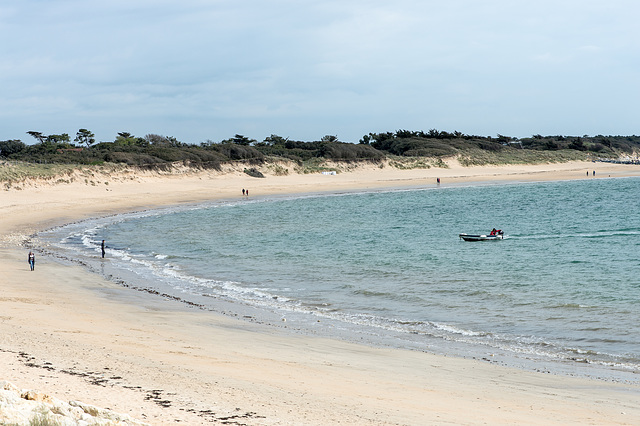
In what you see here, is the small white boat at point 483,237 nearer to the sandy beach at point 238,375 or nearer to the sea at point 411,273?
the sea at point 411,273

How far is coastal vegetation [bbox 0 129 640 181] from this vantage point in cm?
7000

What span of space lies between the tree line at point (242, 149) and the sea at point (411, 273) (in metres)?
22.1

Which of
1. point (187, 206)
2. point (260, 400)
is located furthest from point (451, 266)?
point (187, 206)

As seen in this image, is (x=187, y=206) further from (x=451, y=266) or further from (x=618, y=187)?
(x=618, y=187)

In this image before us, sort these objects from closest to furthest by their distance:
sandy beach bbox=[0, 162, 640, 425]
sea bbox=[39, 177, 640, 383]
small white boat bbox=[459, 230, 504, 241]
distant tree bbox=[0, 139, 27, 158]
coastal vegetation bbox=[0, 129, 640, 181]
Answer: sandy beach bbox=[0, 162, 640, 425] < sea bbox=[39, 177, 640, 383] < small white boat bbox=[459, 230, 504, 241] < coastal vegetation bbox=[0, 129, 640, 181] < distant tree bbox=[0, 139, 27, 158]

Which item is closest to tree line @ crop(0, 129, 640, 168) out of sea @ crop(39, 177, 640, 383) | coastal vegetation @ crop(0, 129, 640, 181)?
coastal vegetation @ crop(0, 129, 640, 181)

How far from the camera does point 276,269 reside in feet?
87.4

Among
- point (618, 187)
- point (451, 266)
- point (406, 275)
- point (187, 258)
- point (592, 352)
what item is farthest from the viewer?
point (618, 187)

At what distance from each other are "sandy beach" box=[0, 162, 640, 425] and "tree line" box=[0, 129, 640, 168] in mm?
54154

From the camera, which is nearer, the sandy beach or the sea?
the sandy beach

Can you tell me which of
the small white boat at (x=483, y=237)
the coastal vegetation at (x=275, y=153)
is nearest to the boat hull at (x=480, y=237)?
the small white boat at (x=483, y=237)

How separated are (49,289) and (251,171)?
58.9m

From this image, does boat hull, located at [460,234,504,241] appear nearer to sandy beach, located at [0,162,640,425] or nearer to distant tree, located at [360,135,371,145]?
sandy beach, located at [0,162,640,425]

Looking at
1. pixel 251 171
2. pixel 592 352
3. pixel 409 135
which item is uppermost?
pixel 409 135
